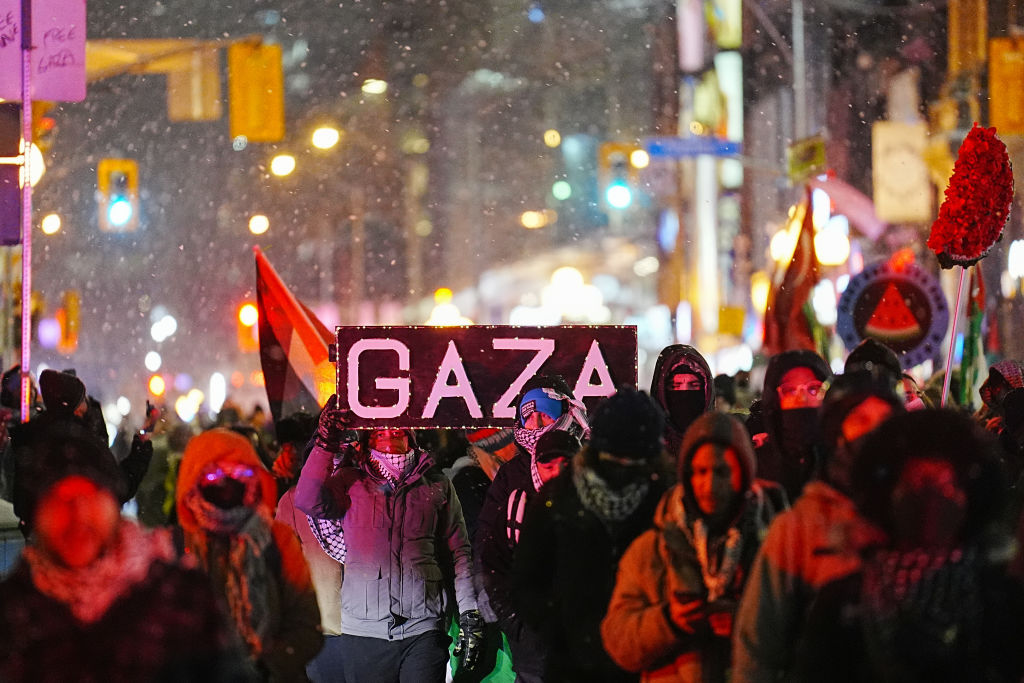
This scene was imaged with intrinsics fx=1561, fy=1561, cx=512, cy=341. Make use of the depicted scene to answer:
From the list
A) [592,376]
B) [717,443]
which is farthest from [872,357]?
[717,443]

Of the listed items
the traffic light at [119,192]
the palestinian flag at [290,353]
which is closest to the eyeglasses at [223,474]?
the palestinian flag at [290,353]

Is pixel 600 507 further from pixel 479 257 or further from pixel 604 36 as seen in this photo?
pixel 479 257

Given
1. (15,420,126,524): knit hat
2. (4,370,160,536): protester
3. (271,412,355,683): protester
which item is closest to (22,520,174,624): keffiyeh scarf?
(15,420,126,524): knit hat

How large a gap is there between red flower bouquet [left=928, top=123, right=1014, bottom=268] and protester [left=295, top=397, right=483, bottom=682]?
303 cm

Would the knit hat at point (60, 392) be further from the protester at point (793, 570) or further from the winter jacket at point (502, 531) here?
the protester at point (793, 570)

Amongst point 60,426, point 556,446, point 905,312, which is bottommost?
point 556,446

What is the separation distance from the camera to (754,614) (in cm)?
389

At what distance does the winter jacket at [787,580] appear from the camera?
382 centimetres

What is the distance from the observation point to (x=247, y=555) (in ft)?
15.2

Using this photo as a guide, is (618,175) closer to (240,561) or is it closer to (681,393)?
(681,393)

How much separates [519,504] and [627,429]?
126cm

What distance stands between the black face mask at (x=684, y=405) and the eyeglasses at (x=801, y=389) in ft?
3.76

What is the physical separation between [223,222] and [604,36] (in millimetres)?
28555

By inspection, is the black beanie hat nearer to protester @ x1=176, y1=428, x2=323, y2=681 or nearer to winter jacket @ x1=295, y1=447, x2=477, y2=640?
protester @ x1=176, y1=428, x2=323, y2=681
